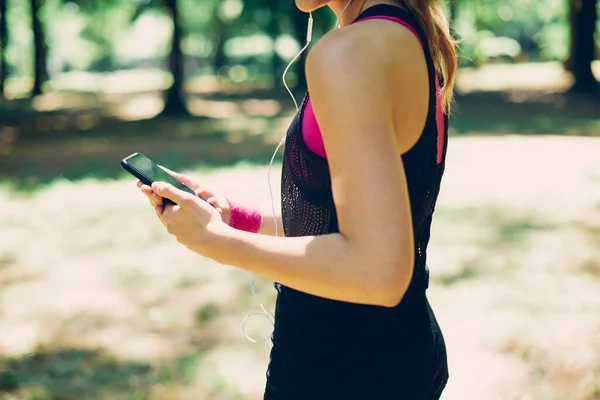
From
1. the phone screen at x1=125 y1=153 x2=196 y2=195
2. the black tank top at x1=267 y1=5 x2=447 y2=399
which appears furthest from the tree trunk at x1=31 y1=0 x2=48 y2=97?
the black tank top at x1=267 y1=5 x2=447 y2=399

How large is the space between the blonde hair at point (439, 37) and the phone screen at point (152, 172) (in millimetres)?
666

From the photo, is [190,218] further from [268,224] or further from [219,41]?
[219,41]

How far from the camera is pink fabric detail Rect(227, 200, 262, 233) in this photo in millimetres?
1682

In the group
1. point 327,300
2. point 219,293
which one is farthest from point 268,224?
point 219,293

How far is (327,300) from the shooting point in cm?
133

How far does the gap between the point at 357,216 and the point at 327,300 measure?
333mm

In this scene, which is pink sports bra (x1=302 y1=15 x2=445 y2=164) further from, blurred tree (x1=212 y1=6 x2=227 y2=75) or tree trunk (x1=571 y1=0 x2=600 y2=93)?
blurred tree (x1=212 y1=6 x2=227 y2=75)

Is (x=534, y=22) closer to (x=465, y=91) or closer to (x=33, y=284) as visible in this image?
(x=465, y=91)

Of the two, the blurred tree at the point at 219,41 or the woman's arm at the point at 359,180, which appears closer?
the woman's arm at the point at 359,180

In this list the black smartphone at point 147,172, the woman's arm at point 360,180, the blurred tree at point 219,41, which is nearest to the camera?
the woman's arm at point 360,180

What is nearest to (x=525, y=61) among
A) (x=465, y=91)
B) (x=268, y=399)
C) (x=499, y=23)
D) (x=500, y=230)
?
(x=499, y=23)

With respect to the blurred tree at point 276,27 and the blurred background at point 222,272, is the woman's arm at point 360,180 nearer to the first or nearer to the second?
the blurred background at point 222,272

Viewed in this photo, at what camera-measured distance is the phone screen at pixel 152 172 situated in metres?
1.57

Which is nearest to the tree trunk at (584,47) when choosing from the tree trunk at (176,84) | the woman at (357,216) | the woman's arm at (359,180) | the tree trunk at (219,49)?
the tree trunk at (176,84)
